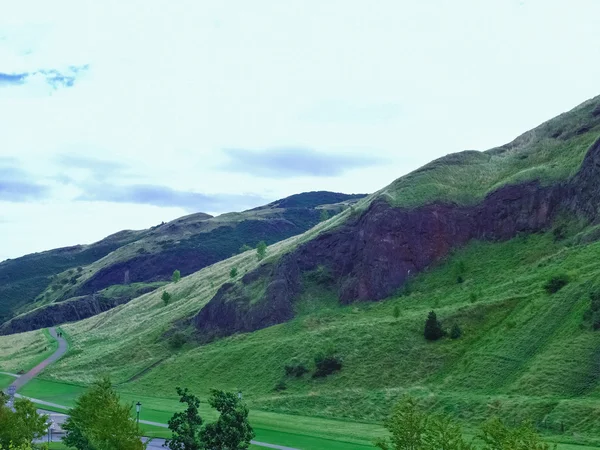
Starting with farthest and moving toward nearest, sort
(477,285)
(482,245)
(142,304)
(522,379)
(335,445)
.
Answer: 1. (142,304)
2. (482,245)
3. (477,285)
4. (522,379)
5. (335,445)

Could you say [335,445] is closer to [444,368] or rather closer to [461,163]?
[444,368]

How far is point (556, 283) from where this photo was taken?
201 feet

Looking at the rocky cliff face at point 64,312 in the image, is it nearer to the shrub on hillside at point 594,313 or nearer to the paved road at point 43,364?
the paved road at point 43,364

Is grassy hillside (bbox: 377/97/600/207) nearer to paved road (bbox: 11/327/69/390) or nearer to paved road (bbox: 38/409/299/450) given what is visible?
paved road (bbox: 38/409/299/450)

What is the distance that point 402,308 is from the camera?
78500 millimetres

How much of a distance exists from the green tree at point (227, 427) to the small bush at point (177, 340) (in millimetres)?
65247

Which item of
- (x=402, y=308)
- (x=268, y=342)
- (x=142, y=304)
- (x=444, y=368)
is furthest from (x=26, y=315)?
(x=444, y=368)

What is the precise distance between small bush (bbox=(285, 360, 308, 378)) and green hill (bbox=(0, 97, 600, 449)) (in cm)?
44

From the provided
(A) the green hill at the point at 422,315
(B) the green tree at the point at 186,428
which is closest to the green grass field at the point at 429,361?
(A) the green hill at the point at 422,315

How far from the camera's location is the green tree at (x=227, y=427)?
102ft

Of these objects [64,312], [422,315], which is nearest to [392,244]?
[422,315]

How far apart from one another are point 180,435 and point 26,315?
18092 cm

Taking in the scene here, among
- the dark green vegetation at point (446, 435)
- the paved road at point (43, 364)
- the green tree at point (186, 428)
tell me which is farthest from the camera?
the paved road at point (43, 364)

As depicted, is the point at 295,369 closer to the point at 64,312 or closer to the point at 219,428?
the point at 219,428
